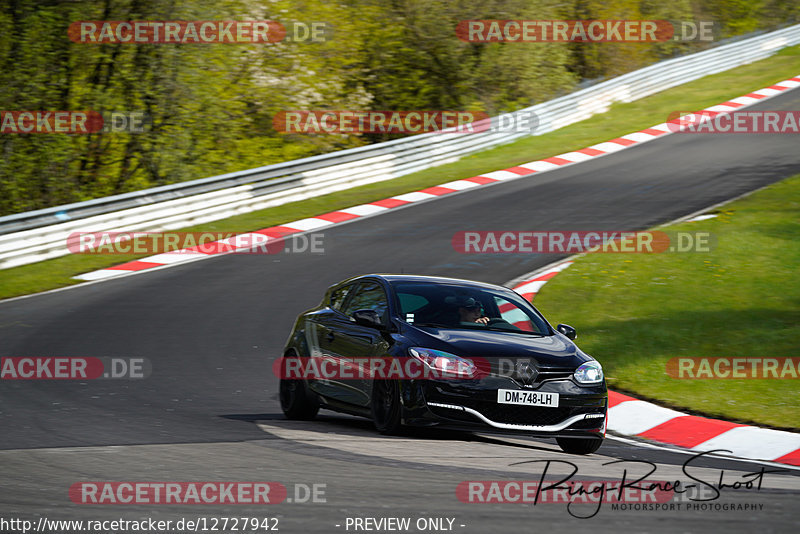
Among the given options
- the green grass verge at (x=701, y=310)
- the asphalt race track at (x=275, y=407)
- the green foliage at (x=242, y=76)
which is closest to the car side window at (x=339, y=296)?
the asphalt race track at (x=275, y=407)

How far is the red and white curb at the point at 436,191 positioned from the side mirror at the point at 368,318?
9.56m

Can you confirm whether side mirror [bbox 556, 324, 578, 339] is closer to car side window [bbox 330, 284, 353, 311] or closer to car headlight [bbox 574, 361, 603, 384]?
car headlight [bbox 574, 361, 603, 384]

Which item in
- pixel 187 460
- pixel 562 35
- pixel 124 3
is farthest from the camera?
pixel 562 35

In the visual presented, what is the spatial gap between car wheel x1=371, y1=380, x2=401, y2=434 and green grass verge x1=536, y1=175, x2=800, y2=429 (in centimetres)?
319

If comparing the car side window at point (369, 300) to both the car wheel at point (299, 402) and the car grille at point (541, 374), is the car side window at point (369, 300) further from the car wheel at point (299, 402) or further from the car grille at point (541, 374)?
the car grille at point (541, 374)

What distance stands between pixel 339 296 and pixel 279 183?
13.7m

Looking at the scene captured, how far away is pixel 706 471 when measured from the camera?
25.2 feet

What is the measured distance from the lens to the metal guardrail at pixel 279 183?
19297 mm

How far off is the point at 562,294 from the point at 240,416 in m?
6.52

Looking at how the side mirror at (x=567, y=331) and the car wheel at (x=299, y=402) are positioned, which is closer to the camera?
the side mirror at (x=567, y=331)

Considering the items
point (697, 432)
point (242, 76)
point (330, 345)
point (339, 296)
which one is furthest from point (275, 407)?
point (242, 76)

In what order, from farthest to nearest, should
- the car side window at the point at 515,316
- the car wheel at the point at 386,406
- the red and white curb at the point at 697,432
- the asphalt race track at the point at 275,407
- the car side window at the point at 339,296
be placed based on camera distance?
1. the car side window at the point at 339,296
2. the car side window at the point at 515,316
3. the red and white curb at the point at 697,432
4. the car wheel at the point at 386,406
5. the asphalt race track at the point at 275,407

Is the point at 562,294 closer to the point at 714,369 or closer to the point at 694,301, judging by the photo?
the point at 694,301

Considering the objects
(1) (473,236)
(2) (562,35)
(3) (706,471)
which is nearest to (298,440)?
(3) (706,471)
